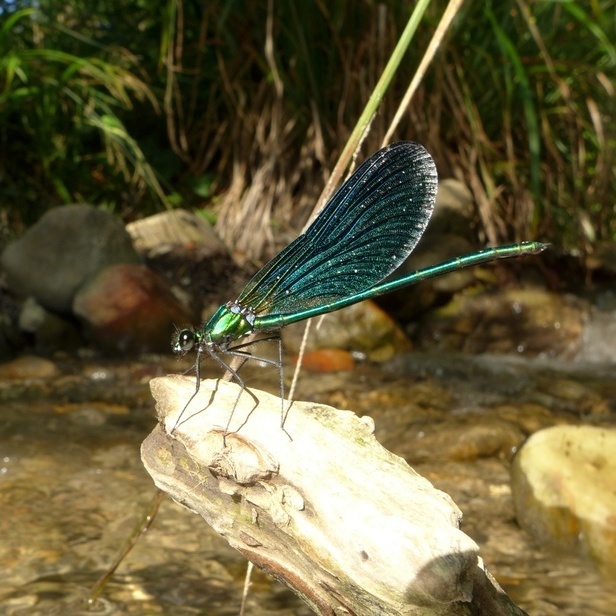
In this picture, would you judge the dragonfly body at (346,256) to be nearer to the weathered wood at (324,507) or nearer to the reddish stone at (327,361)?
the weathered wood at (324,507)

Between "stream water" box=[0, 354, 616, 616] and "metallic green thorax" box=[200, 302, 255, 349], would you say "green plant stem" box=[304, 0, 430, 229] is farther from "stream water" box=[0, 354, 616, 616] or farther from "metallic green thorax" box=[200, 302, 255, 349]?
"stream water" box=[0, 354, 616, 616]

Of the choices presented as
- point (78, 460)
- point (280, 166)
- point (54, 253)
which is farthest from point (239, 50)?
point (78, 460)

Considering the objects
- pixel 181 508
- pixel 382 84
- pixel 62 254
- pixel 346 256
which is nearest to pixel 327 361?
pixel 62 254

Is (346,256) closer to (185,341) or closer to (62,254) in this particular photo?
(185,341)

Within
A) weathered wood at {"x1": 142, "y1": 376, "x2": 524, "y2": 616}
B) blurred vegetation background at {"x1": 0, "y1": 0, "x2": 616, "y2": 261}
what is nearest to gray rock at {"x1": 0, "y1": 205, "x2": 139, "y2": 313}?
blurred vegetation background at {"x1": 0, "y1": 0, "x2": 616, "y2": 261}

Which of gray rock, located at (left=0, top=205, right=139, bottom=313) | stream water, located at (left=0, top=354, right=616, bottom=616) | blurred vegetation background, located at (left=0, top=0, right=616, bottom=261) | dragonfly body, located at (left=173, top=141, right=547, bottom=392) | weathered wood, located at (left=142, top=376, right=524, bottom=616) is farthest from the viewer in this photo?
blurred vegetation background, located at (left=0, top=0, right=616, bottom=261)

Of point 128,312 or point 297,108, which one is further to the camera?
point 297,108
